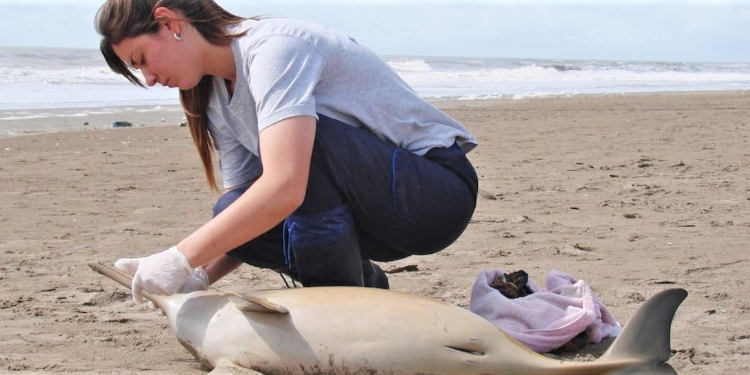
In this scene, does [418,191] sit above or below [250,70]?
below

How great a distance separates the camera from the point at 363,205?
304 centimetres

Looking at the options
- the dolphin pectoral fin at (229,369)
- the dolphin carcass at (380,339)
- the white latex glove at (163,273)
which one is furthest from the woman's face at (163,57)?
the dolphin pectoral fin at (229,369)

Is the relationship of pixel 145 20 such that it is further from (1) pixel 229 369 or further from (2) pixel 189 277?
(1) pixel 229 369

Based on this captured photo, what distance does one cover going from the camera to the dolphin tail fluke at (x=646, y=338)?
264 centimetres

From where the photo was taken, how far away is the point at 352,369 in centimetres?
273

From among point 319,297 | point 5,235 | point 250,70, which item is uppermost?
point 250,70

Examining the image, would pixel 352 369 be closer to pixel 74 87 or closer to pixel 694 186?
pixel 694 186

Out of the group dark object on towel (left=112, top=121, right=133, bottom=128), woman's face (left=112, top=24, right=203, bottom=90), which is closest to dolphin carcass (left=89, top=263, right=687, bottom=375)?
woman's face (left=112, top=24, right=203, bottom=90)

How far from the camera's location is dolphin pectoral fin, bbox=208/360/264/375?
9.09 ft

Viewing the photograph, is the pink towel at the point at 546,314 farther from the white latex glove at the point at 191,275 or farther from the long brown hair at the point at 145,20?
the long brown hair at the point at 145,20

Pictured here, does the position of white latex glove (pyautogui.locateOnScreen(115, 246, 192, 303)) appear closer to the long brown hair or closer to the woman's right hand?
the woman's right hand

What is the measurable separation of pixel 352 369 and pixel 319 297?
0.85 feet

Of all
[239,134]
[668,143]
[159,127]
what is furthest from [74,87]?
[239,134]

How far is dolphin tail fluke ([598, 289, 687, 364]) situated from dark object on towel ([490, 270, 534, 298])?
0.76 metres
